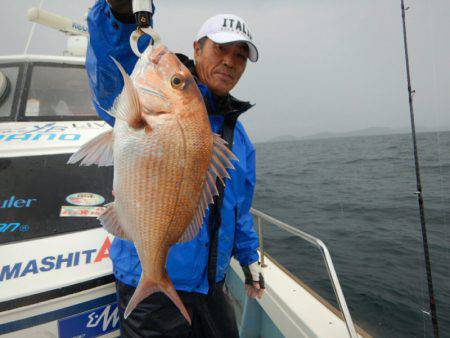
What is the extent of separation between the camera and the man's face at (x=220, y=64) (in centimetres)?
215

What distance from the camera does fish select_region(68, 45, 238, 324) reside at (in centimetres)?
144

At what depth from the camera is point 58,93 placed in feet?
14.1

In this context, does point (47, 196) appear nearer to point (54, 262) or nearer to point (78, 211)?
point (78, 211)

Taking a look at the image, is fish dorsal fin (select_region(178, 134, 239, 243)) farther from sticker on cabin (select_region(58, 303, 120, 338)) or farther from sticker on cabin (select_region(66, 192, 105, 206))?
sticker on cabin (select_region(66, 192, 105, 206))

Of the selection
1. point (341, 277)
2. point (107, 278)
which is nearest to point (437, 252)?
point (341, 277)

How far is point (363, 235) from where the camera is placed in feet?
31.4

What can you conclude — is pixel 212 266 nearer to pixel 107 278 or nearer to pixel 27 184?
pixel 107 278

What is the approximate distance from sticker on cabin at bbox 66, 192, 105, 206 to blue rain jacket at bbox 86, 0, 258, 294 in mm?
914

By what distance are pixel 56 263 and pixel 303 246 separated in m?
8.08

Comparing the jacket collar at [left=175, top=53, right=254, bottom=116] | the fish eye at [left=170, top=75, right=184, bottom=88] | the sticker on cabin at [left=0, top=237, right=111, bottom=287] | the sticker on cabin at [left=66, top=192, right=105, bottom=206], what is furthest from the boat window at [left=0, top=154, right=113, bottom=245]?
the fish eye at [left=170, top=75, right=184, bottom=88]

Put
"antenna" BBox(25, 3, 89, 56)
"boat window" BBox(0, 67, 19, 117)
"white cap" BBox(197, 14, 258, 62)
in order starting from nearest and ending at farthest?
"white cap" BBox(197, 14, 258, 62) → "boat window" BBox(0, 67, 19, 117) → "antenna" BBox(25, 3, 89, 56)

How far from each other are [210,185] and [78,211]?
1827 millimetres

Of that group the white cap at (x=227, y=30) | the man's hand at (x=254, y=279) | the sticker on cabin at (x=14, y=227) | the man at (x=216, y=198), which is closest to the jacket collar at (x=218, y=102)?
the man at (x=216, y=198)

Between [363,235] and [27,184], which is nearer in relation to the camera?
[27,184]
